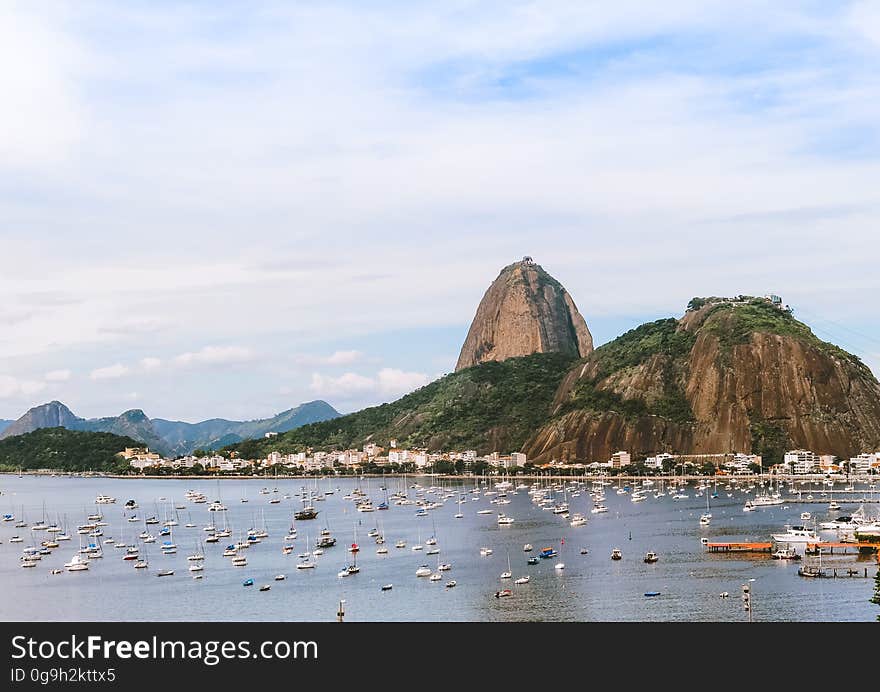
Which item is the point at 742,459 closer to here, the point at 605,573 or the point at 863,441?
the point at 863,441

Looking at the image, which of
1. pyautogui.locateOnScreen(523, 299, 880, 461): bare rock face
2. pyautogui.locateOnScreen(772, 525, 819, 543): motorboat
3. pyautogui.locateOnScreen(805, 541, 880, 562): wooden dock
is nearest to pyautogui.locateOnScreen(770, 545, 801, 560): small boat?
pyautogui.locateOnScreen(805, 541, 880, 562): wooden dock

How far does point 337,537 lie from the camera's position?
94250mm

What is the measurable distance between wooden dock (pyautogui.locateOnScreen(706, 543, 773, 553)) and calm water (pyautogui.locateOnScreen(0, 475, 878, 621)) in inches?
50.4

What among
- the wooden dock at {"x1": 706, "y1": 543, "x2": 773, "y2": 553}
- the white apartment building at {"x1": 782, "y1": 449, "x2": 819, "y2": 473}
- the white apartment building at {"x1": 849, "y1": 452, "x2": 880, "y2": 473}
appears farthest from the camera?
the white apartment building at {"x1": 782, "y1": 449, "x2": 819, "y2": 473}

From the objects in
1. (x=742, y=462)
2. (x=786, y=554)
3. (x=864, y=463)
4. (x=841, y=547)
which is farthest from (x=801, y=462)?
(x=786, y=554)

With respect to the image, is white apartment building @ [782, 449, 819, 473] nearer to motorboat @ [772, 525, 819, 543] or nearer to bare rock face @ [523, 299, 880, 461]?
bare rock face @ [523, 299, 880, 461]

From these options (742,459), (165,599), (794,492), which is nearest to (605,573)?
(165,599)

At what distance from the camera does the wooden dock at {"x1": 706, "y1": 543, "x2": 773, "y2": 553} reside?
2990 inches

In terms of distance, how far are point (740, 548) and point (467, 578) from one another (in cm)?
2018

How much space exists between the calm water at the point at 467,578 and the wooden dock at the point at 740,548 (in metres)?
1.28

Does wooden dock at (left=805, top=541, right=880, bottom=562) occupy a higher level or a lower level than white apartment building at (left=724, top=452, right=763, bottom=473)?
lower

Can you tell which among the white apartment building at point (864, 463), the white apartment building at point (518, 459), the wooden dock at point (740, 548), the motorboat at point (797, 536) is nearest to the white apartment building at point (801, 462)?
the white apartment building at point (864, 463)
